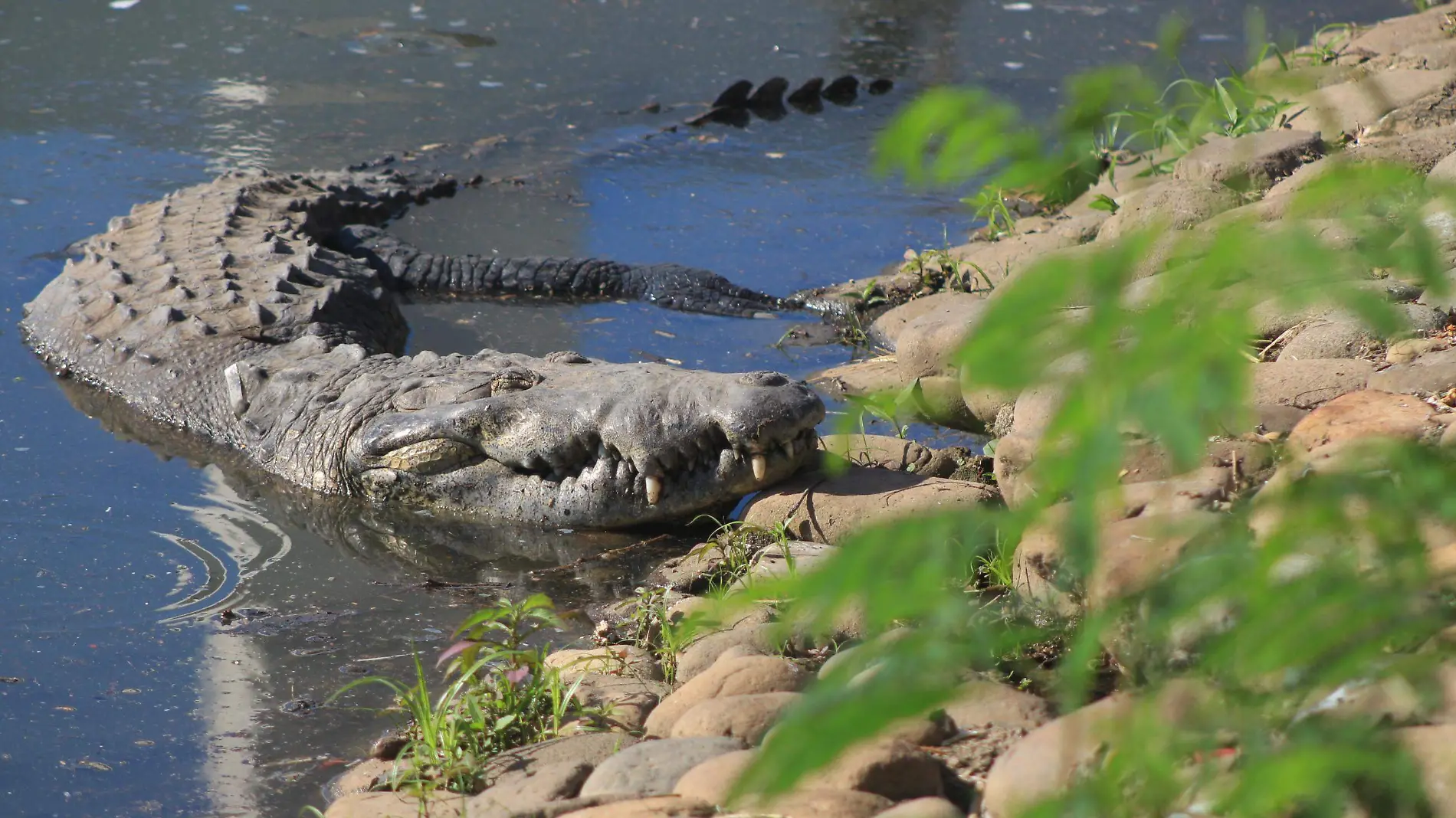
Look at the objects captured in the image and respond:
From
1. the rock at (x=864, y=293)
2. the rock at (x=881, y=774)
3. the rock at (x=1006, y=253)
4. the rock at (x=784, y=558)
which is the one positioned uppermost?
the rock at (x=881, y=774)

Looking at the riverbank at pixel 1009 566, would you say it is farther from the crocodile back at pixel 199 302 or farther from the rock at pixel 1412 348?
the crocodile back at pixel 199 302

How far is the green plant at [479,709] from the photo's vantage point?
247 centimetres

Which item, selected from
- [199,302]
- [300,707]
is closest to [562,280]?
[199,302]


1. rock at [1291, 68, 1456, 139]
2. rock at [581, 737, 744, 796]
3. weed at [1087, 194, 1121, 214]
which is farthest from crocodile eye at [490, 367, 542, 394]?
rock at [1291, 68, 1456, 139]

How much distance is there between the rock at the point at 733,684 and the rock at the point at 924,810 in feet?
2.03

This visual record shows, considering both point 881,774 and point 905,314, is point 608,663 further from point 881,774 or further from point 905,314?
point 905,314

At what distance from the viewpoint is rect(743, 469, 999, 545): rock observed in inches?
136

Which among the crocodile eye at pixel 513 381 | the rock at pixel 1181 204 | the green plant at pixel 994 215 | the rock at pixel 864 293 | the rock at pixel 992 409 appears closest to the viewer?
the crocodile eye at pixel 513 381

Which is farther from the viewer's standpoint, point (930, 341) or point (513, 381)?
point (930, 341)

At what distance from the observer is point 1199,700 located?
139cm

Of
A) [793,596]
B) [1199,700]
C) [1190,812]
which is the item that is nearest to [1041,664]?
[1190,812]

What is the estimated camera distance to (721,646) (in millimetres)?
2891

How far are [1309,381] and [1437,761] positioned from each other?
5.61 ft

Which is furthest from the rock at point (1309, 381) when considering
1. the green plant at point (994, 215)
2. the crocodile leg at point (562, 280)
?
the crocodile leg at point (562, 280)
